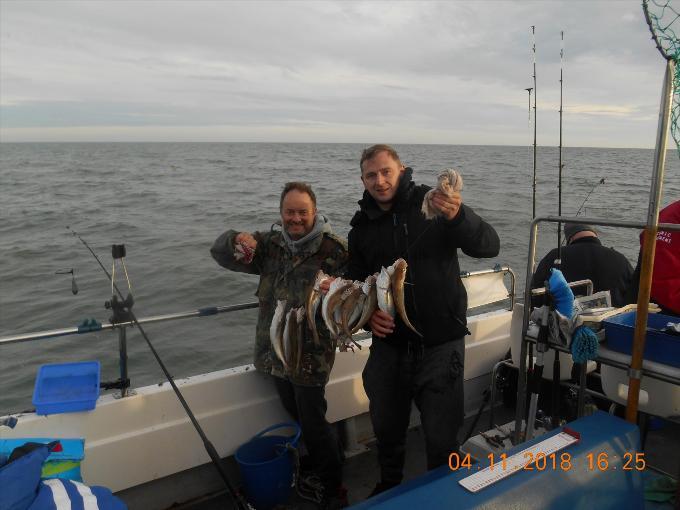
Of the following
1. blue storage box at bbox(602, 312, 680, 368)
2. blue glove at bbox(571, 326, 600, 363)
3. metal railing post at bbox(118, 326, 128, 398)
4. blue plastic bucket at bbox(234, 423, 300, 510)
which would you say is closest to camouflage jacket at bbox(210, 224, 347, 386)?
blue plastic bucket at bbox(234, 423, 300, 510)

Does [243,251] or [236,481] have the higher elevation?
[243,251]

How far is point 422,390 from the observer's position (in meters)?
3.02

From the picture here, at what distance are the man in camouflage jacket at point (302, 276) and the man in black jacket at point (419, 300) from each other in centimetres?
38

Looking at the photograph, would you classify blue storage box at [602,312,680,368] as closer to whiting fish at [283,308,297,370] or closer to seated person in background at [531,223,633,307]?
seated person in background at [531,223,633,307]

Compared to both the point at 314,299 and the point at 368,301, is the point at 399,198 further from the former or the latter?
the point at 314,299

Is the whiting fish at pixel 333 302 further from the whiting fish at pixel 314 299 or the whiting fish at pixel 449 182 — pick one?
the whiting fish at pixel 449 182

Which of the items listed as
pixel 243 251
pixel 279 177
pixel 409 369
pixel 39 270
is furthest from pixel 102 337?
pixel 279 177

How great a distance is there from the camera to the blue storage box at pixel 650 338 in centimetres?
242

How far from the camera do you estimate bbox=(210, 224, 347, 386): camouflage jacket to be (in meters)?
3.33

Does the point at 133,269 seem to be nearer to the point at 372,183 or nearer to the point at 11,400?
the point at 11,400

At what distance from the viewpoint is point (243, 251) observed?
337cm

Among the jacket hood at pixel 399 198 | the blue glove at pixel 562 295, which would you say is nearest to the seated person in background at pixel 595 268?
the blue glove at pixel 562 295

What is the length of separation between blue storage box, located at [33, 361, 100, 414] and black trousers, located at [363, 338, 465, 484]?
1.80m

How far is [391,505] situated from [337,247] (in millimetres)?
1880
